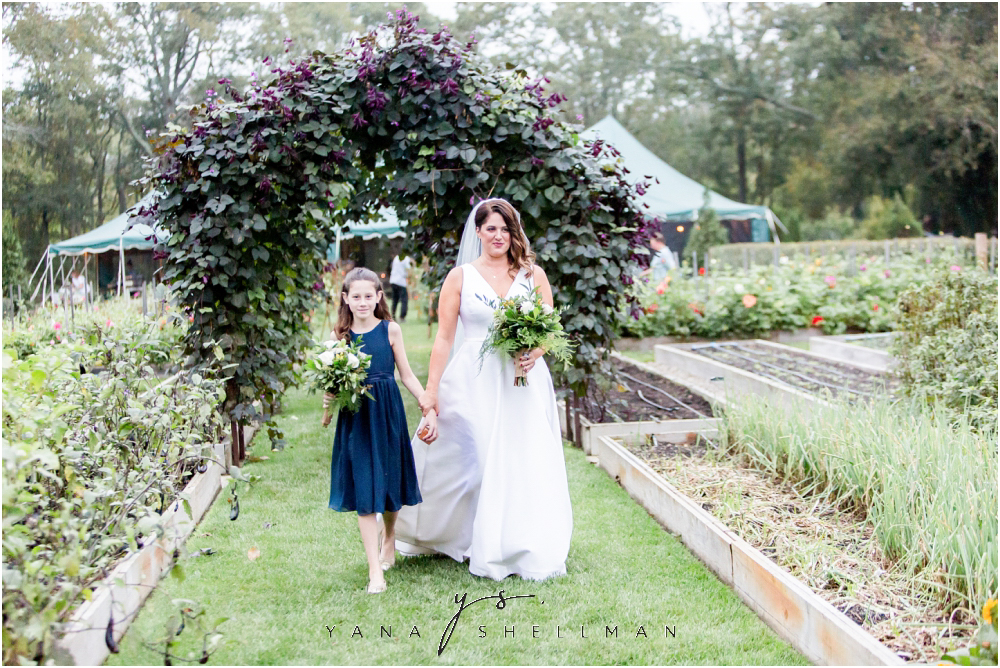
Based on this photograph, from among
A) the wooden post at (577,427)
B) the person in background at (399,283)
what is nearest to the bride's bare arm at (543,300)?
the wooden post at (577,427)

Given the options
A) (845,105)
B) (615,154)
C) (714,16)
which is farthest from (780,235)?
(615,154)

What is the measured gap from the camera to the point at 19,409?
3.04 metres

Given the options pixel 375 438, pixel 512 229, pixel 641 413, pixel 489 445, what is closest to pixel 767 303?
pixel 641 413

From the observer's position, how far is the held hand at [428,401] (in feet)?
13.6

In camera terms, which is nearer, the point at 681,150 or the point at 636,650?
the point at 636,650

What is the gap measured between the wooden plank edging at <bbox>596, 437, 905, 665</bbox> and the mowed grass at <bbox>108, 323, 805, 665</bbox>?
6cm

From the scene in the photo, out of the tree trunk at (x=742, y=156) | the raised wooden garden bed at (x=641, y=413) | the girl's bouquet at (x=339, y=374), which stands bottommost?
the raised wooden garden bed at (x=641, y=413)

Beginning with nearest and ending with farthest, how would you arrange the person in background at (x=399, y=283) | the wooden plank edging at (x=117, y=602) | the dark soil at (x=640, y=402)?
the wooden plank edging at (x=117, y=602) < the dark soil at (x=640, y=402) < the person in background at (x=399, y=283)

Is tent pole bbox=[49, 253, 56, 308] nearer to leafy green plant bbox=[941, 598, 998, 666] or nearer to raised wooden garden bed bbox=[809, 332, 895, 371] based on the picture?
raised wooden garden bed bbox=[809, 332, 895, 371]

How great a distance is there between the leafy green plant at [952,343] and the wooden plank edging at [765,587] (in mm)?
2179

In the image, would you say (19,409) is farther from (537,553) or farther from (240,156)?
(240,156)

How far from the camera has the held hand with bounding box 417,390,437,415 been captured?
13.6ft

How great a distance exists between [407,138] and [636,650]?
3869mm

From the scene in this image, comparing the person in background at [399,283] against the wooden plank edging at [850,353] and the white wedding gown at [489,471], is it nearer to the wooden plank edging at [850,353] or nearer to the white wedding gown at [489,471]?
the wooden plank edging at [850,353]
